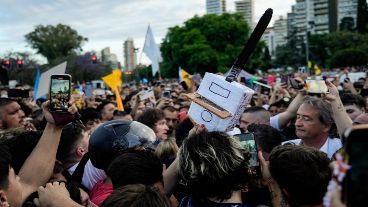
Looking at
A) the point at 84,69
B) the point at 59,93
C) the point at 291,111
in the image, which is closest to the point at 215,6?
the point at 84,69

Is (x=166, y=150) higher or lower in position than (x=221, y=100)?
lower

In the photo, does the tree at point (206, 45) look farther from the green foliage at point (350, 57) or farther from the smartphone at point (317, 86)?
the smartphone at point (317, 86)

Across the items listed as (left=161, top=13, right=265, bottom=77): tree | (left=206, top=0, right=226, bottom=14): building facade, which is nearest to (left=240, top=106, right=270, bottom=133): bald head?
(left=161, top=13, right=265, bottom=77): tree

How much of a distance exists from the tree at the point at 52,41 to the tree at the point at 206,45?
1894 centimetres

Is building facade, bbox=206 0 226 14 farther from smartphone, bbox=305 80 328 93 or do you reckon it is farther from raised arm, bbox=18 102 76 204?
raised arm, bbox=18 102 76 204

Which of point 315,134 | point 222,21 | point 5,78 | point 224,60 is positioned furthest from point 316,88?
point 222,21

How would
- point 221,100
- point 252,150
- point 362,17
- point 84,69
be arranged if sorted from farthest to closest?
point 362,17 → point 84,69 → point 221,100 → point 252,150

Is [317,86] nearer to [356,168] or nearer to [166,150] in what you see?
[166,150]

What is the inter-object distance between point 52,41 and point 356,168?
79.5m

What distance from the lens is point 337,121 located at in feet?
12.0

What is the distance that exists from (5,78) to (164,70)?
54.8 meters

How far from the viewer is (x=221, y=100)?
2771 mm

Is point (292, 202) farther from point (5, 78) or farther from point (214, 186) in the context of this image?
point (5, 78)

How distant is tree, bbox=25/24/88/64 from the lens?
76000 millimetres
